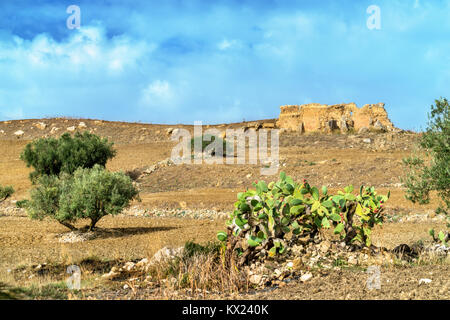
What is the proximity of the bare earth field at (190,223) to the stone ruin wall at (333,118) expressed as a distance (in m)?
2.57

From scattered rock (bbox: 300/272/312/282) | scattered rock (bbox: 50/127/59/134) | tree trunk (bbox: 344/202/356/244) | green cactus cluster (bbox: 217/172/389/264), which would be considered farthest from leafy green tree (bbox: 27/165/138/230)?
scattered rock (bbox: 50/127/59/134)

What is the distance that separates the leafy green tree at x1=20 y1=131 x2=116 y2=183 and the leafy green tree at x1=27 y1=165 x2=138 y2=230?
14.6 metres

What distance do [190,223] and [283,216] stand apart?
1043 centimetres

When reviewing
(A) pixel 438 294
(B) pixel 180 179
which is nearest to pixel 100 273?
(A) pixel 438 294

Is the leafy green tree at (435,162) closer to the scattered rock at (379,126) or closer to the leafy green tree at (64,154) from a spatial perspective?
the leafy green tree at (64,154)

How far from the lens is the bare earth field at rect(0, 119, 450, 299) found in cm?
718

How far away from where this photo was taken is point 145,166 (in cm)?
3816

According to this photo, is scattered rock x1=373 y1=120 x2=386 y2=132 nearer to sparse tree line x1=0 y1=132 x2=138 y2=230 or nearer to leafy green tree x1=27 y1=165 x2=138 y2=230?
sparse tree line x1=0 y1=132 x2=138 y2=230

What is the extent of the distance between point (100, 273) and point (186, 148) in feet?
112

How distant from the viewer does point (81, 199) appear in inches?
629

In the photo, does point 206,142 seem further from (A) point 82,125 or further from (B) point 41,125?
(B) point 41,125

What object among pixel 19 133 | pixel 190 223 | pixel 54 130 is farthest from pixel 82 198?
pixel 19 133
